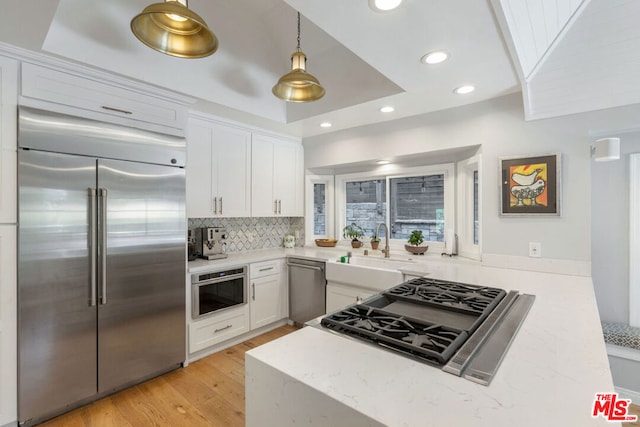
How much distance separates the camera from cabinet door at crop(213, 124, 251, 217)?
307 cm

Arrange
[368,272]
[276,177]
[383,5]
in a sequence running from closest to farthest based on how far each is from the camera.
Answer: [383,5], [368,272], [276,177]

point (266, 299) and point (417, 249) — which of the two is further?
point (266, 299)

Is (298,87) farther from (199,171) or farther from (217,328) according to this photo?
(217,328)

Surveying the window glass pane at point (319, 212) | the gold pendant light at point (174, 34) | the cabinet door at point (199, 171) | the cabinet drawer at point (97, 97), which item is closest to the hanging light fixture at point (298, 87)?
the gold pendant light at point (174, 34)

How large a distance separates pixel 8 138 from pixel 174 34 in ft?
4.13

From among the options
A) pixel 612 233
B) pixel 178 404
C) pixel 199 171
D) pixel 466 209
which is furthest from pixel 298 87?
pixel 612 233

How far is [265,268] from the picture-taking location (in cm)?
324

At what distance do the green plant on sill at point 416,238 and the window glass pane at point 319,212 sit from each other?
A: 1307mm

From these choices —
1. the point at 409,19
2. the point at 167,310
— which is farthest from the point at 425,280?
the point at 167,310

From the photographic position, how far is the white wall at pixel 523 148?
216 centimetres

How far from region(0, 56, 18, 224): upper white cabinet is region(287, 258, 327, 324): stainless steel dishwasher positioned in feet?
7.54

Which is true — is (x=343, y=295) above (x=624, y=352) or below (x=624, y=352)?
above

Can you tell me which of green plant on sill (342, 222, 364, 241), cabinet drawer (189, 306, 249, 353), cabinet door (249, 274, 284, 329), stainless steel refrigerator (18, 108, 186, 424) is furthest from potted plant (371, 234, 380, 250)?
stainless steel refrigerator (18, 108, 186, 424)

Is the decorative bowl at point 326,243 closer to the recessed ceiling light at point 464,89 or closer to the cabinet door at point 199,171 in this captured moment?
the cabinet door at point 199,171
